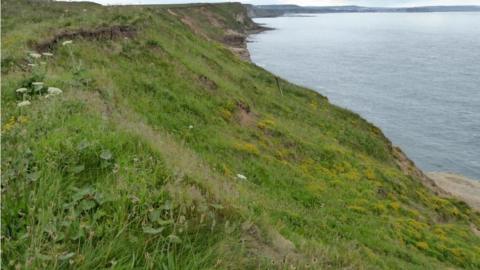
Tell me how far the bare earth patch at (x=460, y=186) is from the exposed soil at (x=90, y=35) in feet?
83.0

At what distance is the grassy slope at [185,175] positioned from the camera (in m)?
4.33

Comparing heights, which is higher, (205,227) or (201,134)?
(205,227)

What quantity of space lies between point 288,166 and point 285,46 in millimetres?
117842

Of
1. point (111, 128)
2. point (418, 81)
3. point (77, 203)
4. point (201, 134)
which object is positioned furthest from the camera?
point (418, 81)

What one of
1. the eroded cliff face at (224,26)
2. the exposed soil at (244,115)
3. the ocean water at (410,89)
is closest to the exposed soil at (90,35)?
the exposed soil at (244,115)

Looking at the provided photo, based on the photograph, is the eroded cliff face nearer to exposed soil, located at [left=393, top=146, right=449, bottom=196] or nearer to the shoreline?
the shoreline

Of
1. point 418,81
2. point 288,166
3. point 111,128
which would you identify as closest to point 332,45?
point 418,81

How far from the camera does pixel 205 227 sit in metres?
4.95

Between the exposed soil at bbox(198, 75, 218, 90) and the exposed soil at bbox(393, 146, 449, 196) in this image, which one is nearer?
the exposed soil at bbox(198, 75, 218, 90)

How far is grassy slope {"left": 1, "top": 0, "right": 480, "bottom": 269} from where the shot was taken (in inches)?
171

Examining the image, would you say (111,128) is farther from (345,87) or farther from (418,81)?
(418,81)

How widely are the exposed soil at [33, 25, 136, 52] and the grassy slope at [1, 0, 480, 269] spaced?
1.37ft

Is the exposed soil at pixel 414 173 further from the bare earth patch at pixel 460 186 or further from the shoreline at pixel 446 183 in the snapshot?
the bare earth patch at pixel 460 186

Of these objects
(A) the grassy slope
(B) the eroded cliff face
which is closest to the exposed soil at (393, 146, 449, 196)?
(A) the grassy slope
